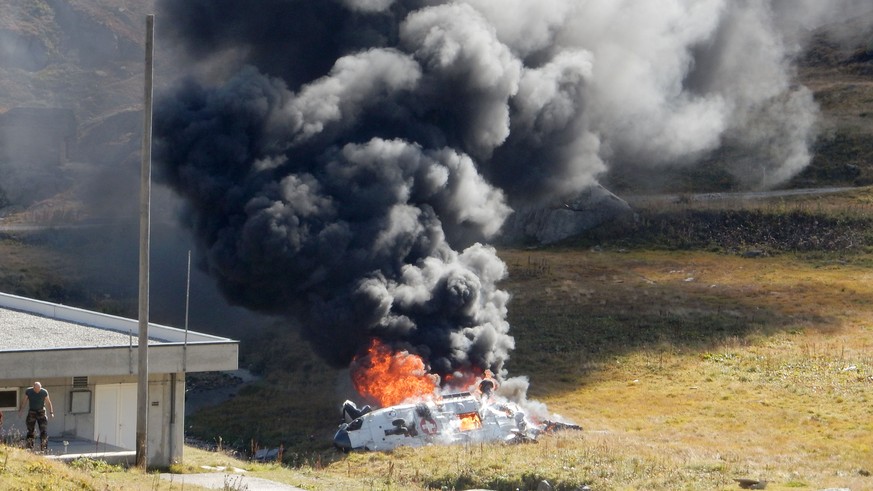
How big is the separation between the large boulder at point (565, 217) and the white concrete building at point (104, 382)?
5907 cm

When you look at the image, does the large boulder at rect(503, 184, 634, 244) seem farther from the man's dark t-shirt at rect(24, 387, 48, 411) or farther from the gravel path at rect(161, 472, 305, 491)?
the man's dark t-shirt at rect(24, 387, 48, 411)

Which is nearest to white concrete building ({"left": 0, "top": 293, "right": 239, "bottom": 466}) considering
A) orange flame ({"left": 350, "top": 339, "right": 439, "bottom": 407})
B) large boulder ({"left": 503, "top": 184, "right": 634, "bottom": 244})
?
orange flame ({"left": 350, "top": 339, "right": 439, "bottom": 407})

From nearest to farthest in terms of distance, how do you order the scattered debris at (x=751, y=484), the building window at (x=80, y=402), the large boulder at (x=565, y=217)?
the scattered debris at (x=751, y=484)
the building window at (x=80, y=402)
the large boulder at (x=565, y=217)

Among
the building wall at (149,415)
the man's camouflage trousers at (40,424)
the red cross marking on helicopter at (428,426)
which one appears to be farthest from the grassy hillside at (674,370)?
the man's camouflage trousers at (40,424)

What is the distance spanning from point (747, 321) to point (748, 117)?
179 ft

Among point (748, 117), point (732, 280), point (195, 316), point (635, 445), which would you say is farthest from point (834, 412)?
point (748, 117)

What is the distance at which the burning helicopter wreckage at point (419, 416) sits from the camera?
39906 millimetres

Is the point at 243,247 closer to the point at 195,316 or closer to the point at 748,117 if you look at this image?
the point at 195,316

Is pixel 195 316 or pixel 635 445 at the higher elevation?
pixel 195 316

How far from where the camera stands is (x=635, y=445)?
3941 centimetres

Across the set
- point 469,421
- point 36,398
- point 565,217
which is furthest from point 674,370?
point 565,217

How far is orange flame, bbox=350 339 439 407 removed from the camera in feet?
137

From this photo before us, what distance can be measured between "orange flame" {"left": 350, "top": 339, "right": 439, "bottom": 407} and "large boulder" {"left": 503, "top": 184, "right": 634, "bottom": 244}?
51162 mm

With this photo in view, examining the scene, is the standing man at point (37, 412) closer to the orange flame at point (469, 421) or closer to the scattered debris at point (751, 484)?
the orange flame at point (469, 421)
